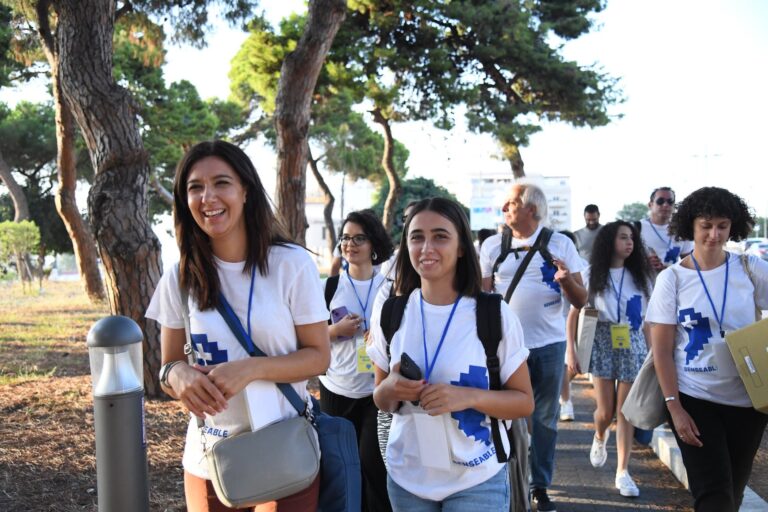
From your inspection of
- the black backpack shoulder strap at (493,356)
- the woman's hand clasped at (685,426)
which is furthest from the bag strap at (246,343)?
the woman's hand clasped at (685,426)

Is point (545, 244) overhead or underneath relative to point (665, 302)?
overhead

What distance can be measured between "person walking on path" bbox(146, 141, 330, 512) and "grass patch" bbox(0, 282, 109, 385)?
619 centimetres

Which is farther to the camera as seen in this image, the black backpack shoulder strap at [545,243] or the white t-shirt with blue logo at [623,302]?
the white t-shirt with blue logo at [623,302]

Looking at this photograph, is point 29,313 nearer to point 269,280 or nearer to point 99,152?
point 99,152

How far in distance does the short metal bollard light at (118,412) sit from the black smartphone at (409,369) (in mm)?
842

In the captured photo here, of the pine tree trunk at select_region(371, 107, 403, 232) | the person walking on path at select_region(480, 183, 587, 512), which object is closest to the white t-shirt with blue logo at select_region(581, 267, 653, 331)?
the person walking on path at select_region(480, 183, 587, 512)

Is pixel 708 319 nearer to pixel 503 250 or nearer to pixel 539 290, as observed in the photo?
pixel 539 290

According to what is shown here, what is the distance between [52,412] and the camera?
19.9 feet

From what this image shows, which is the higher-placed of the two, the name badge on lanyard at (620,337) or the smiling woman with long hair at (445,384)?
the smiling woman with long hair at (445,384)

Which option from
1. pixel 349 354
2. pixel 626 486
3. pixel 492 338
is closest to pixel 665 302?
pixel 492 338

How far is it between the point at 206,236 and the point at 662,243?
5.38m

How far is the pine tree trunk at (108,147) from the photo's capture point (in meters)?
6.23

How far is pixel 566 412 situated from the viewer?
6.83 metres

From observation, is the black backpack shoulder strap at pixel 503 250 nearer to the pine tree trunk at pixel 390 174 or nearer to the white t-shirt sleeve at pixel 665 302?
the white t-shirt sleeve at pixel 665 302
